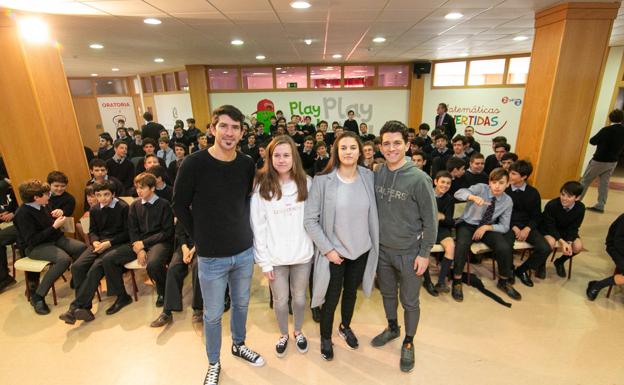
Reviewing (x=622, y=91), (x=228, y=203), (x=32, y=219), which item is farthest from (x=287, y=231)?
(x=622, y=91)

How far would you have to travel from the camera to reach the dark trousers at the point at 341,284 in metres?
2.18

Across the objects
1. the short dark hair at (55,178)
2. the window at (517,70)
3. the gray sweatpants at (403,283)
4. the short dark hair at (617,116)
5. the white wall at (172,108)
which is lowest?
the gray sweatpants at (403,283)

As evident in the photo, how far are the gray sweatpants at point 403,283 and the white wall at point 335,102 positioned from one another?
27.5 feet

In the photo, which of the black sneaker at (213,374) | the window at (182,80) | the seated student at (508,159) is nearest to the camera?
the black sneaker at (213,374)

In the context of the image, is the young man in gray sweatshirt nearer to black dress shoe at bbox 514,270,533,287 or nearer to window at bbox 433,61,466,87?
black dress shoe at bbox 514,270,533,287

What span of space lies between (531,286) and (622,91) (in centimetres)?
718

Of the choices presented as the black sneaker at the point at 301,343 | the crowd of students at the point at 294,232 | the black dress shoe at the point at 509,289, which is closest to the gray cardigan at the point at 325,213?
the crowd of students at the point at 294,232

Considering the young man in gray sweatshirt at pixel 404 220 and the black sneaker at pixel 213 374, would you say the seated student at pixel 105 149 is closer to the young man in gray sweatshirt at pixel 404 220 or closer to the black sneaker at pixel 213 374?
the black sneaker at pixel 213 374

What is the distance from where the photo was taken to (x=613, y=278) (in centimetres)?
301

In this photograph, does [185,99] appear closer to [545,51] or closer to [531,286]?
[545,51]

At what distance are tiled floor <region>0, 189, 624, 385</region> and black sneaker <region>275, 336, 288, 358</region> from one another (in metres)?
0.05

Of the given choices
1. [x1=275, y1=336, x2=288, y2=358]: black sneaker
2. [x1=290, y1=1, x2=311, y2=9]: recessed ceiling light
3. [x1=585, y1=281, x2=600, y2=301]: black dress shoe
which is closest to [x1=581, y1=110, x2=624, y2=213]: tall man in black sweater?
[x1=585, y1=281, x2=600, y2=301]: black dress shoe

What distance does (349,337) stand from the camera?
250 cm

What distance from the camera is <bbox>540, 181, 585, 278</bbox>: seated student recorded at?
325 cm
